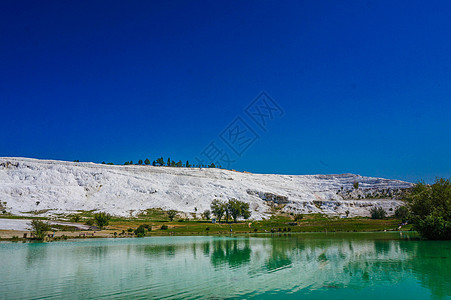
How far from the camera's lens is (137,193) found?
438 feet

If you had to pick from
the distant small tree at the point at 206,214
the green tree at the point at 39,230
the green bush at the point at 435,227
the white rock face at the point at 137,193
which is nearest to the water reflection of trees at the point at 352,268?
the green bush at the point at 435,227

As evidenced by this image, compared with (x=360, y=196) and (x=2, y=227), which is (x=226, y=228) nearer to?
(x=2, y=227)

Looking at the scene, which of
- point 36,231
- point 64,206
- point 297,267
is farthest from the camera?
point 64,206

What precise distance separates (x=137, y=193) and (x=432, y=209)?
358 feet

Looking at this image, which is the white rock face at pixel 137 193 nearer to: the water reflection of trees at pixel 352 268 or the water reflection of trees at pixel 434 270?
the water reflection of trees at pixel 352 268

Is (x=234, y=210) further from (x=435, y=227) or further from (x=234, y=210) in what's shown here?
(x=435, y=227)

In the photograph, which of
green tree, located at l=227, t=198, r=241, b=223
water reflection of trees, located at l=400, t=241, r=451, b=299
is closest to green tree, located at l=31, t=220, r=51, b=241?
water reflection of trees, located at l=400, t=241, r=451, b=299

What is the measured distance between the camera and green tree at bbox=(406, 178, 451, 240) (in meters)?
46.5

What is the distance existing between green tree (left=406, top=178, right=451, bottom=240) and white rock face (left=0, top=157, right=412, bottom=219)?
2777 inches

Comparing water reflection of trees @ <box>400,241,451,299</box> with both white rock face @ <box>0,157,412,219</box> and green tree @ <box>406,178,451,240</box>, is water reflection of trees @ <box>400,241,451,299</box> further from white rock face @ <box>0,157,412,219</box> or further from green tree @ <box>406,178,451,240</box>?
white rock face @ <box>0,157,412,219</box>

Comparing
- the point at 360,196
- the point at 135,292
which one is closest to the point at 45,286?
the point at 135,292

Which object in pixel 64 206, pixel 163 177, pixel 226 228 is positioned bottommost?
pixel 226 228

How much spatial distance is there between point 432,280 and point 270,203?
126407 mm

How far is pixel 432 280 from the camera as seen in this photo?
20.2 meters
